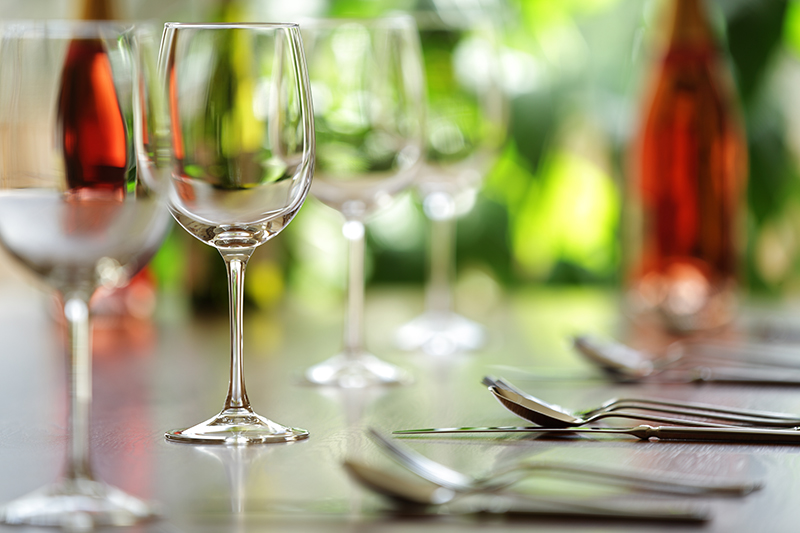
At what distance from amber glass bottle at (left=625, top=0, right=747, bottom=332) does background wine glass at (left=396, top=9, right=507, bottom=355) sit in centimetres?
26

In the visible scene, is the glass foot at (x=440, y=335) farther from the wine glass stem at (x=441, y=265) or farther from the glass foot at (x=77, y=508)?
the glass foot at (x=77, y=508)

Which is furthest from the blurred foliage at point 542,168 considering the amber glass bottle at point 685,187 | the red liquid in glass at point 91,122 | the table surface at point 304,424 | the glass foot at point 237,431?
the red liquid in glass at point 91,122

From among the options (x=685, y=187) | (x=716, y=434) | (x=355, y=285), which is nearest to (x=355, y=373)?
(x=355, y=285)

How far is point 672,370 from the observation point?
0.83 meters

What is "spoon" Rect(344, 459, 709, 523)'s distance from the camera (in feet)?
1.37

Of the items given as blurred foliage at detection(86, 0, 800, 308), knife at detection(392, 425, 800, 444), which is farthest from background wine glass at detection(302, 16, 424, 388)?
blurred foliage at detection(86, 0, 800, 308)

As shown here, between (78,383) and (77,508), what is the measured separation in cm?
5

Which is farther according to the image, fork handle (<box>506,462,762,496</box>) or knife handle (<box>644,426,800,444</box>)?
knife handle (<box>644,426,800,444</box>)

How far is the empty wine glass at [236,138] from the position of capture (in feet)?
1.77

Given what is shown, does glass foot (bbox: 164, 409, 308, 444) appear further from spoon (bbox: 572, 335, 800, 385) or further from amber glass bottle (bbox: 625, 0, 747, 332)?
amber glass bottle (bbox: 625, 0, 747, 332)

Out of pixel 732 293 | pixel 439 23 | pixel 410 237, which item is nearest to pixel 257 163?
pixel 439 23

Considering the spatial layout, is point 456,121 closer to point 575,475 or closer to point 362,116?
point 362,116

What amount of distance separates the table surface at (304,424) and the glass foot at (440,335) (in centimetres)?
2

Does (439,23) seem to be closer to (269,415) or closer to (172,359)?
(172,359)
